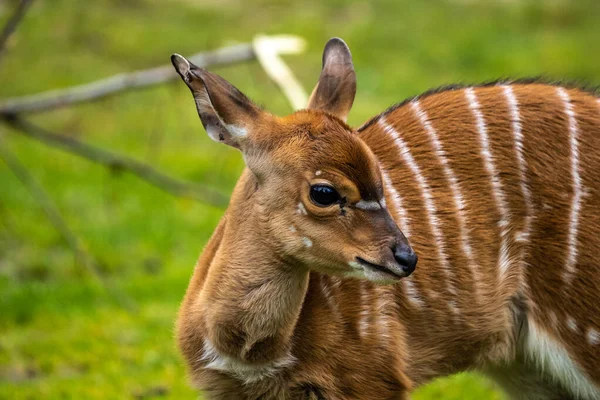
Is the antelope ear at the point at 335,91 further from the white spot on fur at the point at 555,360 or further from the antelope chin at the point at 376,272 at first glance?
the white spot on fur at the point at 555,360

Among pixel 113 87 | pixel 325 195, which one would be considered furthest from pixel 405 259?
pixel 113 87

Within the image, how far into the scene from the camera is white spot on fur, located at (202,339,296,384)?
13.3 ft

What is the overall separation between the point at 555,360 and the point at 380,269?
1.11 m

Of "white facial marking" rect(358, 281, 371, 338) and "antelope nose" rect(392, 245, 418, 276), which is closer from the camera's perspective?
"antelope nose" rect(392, 245, 418, 276)

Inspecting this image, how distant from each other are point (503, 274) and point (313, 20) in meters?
10.3

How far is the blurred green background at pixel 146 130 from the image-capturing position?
6773 mm

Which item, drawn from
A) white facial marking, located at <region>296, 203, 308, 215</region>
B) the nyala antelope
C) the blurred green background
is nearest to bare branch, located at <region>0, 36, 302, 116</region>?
the blurred green background

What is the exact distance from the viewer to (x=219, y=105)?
12.8ft

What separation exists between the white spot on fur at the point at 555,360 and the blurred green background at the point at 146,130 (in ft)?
5.10

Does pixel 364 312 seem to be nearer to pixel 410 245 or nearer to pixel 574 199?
pixel 410 245

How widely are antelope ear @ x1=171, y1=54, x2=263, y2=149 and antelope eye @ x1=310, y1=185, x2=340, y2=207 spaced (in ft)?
1.30

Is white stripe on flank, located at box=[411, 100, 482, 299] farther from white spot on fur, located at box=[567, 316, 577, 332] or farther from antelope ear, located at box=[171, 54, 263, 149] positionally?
antelope ear, located at box=[171, 54, 263, 149]

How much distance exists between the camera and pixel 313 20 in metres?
14.2

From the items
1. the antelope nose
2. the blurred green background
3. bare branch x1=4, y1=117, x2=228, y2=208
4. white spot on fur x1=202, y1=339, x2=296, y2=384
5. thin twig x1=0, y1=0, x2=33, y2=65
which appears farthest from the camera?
bare branch x1=4, y1=117, x2=228, y2=208
